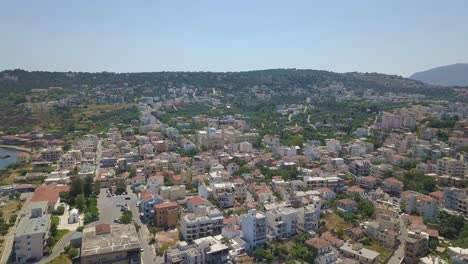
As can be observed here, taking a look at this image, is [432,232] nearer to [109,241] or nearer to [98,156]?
[109,241]

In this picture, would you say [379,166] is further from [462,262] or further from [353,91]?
[353,91]

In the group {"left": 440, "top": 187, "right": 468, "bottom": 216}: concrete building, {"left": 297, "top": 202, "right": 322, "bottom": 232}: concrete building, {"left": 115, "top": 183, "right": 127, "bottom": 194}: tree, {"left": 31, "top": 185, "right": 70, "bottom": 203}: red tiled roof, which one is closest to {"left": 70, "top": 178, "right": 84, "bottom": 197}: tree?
{"left": 31, "top": 185, "right": 70, "bottom": 203}: red tiled roof

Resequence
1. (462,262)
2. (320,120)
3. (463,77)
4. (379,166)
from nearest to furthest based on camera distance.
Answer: (462,262) < (379,166) < (320,120) < (463,77)

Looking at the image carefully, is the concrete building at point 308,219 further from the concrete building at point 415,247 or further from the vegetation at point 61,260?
the vegetation at point 61,260

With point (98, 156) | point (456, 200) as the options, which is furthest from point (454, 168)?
point (98, 156)

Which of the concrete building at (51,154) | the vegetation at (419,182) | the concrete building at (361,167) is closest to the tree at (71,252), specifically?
the concrete building at (51,154)

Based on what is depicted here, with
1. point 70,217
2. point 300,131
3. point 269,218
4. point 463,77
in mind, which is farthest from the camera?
point 463,77

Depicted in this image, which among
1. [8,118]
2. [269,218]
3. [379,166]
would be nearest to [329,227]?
[269,218]
